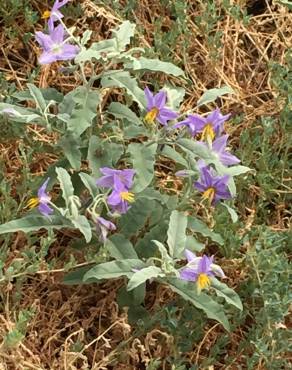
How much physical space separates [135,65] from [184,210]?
1.30 ft

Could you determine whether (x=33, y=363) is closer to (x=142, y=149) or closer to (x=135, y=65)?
(x=142, y=149)

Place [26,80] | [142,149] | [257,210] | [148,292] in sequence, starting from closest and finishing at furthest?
[142,149] < [148,292] < [257,210] < [26,80]

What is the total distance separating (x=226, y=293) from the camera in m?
2.33

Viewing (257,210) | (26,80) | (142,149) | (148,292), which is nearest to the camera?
(142,149)

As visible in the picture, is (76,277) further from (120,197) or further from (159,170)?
(159,170)

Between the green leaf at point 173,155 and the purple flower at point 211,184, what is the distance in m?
0.08

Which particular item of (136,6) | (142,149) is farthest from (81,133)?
(136,6)

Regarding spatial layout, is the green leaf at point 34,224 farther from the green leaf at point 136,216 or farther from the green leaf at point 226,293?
the green leaf at point 226,293

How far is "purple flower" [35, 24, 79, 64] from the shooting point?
2371 mm

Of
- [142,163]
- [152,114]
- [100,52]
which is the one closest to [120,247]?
[142,163]

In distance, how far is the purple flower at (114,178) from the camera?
227 centimetres

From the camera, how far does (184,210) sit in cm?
246

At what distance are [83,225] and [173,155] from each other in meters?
0.33

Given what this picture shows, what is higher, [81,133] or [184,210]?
[81,133]
